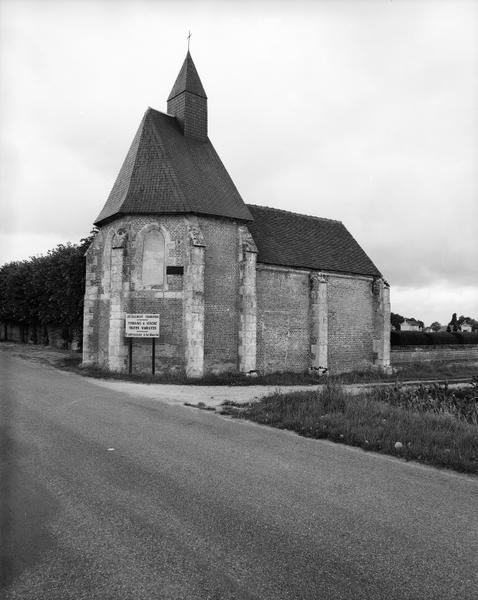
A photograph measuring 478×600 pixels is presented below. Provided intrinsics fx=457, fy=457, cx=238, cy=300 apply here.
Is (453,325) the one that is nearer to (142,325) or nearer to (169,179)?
(169,179)

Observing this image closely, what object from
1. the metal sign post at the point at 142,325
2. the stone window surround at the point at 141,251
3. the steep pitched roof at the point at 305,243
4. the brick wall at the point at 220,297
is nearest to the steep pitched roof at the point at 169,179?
the stone window surround at the point at 141,251

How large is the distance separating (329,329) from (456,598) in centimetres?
2086

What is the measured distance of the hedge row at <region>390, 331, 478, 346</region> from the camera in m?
33.3

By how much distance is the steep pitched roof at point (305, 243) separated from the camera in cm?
2305

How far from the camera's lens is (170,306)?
62.3 ft

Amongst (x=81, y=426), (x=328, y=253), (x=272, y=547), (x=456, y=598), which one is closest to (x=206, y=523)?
(x=272, y=547)

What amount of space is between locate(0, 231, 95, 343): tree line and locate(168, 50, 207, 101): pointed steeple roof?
10.2m

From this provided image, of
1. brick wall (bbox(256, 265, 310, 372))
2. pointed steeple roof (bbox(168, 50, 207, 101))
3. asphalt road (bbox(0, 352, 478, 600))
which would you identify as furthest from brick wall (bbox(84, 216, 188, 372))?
asphalt road (bbox(0, 352, 478, 600))

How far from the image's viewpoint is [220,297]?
19.9m

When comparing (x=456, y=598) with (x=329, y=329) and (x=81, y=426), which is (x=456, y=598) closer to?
(x=81, y=426)

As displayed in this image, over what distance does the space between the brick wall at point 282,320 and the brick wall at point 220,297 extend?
5.56ft

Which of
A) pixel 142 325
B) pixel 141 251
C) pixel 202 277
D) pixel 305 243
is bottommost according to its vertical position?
pixel 142 325

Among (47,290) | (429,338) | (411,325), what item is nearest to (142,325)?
(47,290)

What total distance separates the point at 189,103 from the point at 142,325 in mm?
12073
